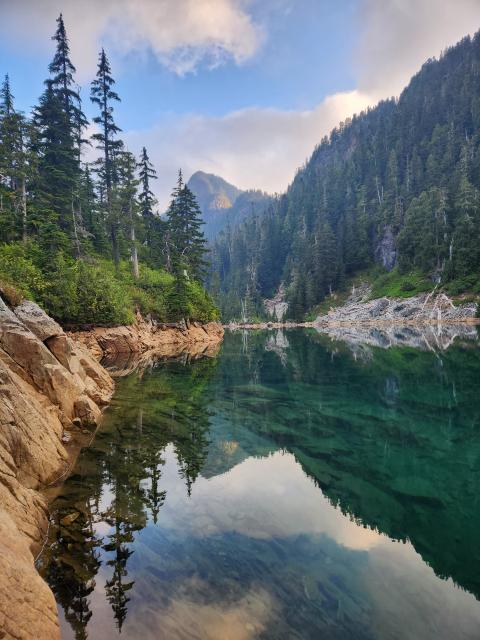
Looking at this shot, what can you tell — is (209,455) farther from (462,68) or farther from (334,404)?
(462,68)

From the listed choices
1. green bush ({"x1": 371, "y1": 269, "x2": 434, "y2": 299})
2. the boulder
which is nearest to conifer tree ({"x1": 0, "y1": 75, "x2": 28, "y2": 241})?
the boulder

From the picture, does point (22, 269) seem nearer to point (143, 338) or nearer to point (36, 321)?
point (36, 321)

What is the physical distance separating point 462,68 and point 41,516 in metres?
206

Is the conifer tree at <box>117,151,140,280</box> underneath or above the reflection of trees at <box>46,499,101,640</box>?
above

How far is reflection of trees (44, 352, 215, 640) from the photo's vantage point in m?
6.00

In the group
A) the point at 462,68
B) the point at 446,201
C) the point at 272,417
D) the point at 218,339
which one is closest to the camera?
the point at 272,417

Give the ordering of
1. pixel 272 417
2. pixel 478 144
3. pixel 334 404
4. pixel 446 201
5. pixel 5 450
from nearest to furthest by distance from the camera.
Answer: pixel 5 450 → pixel 272 417 → pixel 334 404 → pixel 446 201 → pixel 478 144

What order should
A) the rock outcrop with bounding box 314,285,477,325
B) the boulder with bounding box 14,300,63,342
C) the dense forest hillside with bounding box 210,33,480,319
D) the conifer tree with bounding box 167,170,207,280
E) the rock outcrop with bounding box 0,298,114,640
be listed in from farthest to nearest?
1. the dense forest hillside with bounding box 210,33,480,319
2. the rock outcrop with bounding box 314,285,477,325
3. the conifer tree with bounding box 167,170,207,280
4. the boulder with bounding box 14,300,63,342
5. the rock outcrop with bounding box 0,298,114,640

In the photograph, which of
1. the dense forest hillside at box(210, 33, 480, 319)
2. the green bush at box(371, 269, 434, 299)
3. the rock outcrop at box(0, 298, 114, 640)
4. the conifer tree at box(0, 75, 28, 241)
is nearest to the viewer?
the rock outcrop at box(0, 298, 114, 640)

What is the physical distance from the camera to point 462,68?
154125 mm

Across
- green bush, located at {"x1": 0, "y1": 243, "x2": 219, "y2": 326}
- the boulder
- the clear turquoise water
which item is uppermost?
green bush, located at {"x1": 0, "y1": 243, "x2": 219, "y2": 326}

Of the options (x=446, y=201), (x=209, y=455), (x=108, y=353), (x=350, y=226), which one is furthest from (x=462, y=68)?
(x=209, y=455)

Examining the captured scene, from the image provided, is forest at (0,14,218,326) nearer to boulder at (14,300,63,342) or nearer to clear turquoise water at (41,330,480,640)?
boulder at (14,300,63,342)

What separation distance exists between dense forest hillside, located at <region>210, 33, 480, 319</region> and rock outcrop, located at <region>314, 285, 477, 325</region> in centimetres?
461
